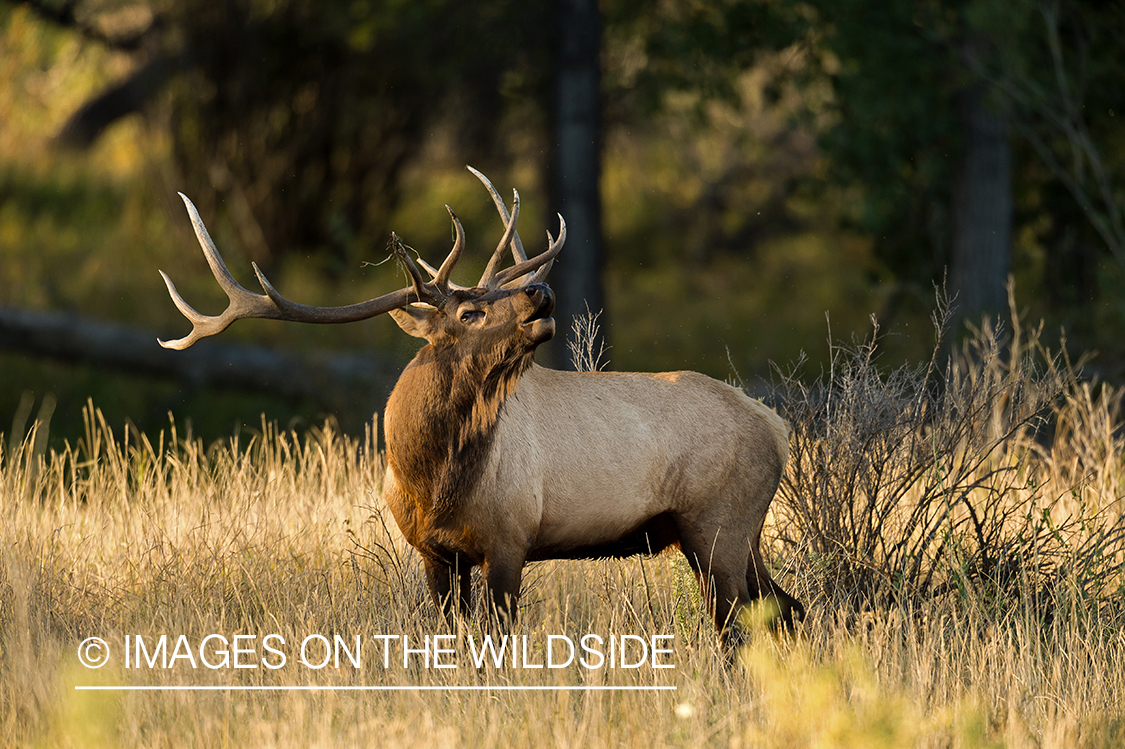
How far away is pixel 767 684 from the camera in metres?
4.29

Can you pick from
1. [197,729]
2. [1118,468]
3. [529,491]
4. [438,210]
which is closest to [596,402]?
[529,491]

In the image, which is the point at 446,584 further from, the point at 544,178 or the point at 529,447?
the point at 544,178

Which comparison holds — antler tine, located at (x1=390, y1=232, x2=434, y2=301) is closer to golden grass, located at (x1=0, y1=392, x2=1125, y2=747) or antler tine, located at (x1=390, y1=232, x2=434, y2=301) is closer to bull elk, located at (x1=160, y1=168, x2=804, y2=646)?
bull elk, located at (x1=160, y1=168, x2=804, y2=646)

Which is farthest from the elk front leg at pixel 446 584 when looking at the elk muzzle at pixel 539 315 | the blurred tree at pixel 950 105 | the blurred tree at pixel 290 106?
the blurred tree at pixel 290 106

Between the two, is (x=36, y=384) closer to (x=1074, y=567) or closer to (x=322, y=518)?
(x=322, y=518)

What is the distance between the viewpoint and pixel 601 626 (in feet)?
16.5

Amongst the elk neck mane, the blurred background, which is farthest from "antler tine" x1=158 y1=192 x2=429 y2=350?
the blurred background

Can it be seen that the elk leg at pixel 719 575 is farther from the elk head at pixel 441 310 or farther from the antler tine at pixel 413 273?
the antler tine at pixel 413 273

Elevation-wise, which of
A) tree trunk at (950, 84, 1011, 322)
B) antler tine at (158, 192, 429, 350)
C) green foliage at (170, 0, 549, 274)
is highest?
green foliage at (170, 0, 549, 274)

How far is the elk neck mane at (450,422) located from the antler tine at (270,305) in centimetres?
22

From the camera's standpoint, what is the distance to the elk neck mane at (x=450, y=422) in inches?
170

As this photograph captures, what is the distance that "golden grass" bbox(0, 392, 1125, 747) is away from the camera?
3926 millimetres

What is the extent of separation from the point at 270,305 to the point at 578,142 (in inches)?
287

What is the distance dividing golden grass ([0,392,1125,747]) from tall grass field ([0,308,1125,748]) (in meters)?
0.01
